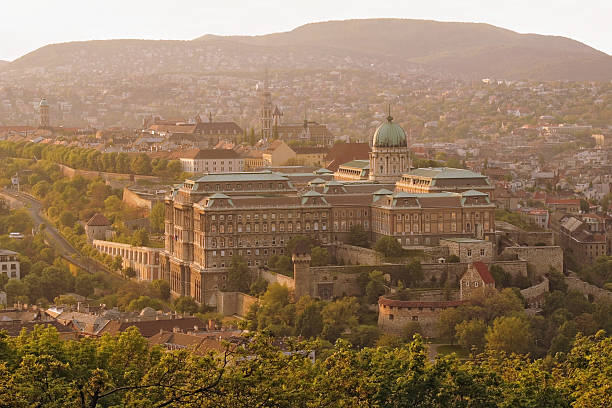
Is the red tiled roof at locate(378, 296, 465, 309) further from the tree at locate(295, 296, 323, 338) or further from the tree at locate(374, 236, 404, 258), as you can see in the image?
the tree at locate(374, 236, 404, 258)

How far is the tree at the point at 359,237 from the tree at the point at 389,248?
6029mm

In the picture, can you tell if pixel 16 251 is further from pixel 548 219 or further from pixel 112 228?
pixel 548 219

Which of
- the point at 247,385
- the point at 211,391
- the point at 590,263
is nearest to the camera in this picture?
the point at 211,391

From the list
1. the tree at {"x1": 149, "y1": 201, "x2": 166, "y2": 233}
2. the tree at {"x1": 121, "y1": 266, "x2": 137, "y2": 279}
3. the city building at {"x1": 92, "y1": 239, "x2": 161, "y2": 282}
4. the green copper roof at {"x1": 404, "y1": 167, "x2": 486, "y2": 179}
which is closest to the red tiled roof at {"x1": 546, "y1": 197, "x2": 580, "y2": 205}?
the green copper roof at {"x1": 404, "y1": 167, "x2": 486, "y2": 179}

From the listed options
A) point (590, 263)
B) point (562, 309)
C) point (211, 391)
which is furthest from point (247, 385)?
point (590, 263)

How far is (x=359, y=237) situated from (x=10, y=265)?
1161 inches

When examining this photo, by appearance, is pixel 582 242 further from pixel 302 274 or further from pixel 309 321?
pixel 309 321

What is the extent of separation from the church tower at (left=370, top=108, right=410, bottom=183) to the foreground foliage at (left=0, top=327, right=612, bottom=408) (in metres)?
61.3

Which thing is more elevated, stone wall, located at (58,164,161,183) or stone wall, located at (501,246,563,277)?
stone wall, located at (58,164,161,183)

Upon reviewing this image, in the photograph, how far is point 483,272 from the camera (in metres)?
104

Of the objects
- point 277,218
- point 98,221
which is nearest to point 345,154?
point 98,221

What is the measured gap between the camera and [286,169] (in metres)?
148

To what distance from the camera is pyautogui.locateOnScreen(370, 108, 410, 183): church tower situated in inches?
5108

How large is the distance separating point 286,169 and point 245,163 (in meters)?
14.7
